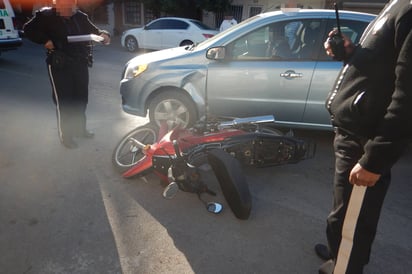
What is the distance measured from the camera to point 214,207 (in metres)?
2.88

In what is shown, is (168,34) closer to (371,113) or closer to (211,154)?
(211,154)

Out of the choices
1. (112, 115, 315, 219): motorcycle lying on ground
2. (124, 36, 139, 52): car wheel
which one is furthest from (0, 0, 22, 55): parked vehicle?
(112, 115, 315, 219): motorcycle lying on ground

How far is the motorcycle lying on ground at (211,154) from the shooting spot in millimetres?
2814

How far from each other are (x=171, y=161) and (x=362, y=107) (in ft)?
5.83

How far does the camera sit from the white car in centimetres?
1175

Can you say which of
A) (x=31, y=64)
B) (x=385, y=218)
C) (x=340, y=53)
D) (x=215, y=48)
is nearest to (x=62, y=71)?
(x=215, y=48)

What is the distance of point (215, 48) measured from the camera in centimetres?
401

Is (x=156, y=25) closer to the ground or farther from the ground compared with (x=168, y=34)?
farther from the ground

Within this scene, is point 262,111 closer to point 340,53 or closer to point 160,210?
point 160,210

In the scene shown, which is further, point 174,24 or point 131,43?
point 131,43

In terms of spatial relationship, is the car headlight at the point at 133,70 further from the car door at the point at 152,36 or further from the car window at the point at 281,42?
the car door at the point at 152,36

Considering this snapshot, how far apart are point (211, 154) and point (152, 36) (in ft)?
35.8

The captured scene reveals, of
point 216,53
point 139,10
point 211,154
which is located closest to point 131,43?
point 139,10

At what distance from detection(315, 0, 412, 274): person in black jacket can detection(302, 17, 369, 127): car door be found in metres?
2.17
